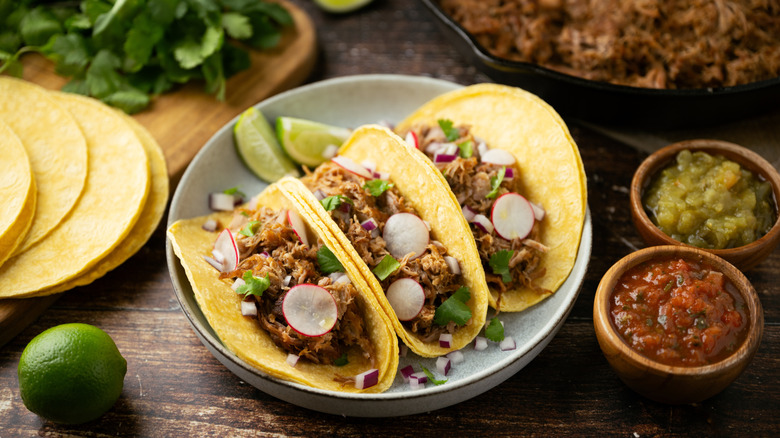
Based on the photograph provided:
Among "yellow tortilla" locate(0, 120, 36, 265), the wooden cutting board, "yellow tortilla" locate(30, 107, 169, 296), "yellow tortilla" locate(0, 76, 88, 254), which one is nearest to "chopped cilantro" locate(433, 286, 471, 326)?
"yellow tortilla" locate(30, 107, 169, 296)

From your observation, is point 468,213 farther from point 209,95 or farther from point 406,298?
point 209,95

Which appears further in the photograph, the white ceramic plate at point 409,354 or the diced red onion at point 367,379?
the diced red onion at point 367,379

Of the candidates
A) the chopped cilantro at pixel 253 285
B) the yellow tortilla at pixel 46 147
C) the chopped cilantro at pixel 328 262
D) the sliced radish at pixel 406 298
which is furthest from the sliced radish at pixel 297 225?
the yellow tortilla at pixel 46 147

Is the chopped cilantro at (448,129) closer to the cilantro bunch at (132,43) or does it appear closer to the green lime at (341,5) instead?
the cilantro bunch at (132,43)

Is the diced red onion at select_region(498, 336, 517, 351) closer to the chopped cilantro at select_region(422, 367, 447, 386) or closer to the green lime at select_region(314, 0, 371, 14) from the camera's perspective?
the chopped cilantro at select_region(422, 367, 447, 386)

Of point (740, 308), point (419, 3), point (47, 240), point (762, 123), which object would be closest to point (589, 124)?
point (762, 123)
